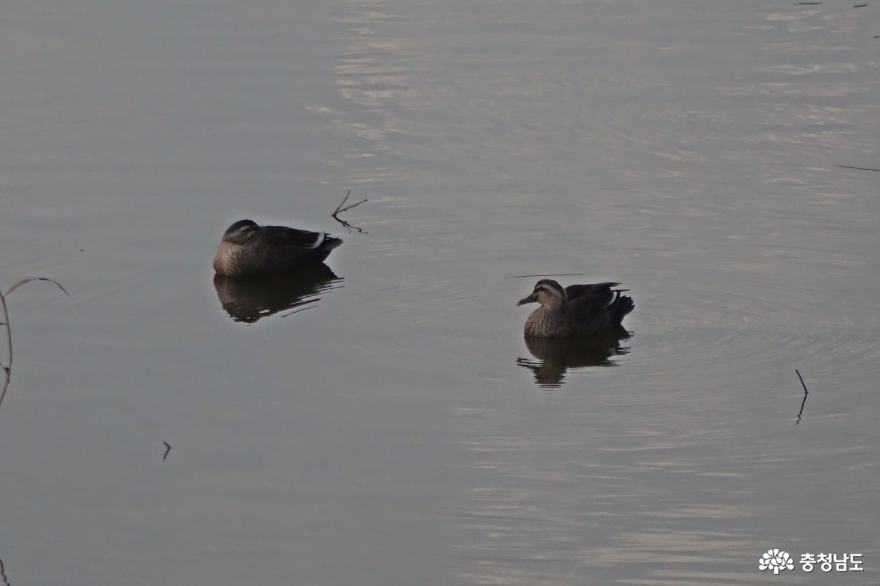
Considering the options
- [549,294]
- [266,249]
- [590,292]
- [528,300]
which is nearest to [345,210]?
[266,249]

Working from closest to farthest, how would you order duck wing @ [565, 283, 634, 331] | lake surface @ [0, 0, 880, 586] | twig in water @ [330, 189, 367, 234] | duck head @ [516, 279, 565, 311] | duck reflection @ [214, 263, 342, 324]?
lake surface @ [0, 0, 880, 586] → duck head @ [516, 279, 565, 311] → duck wing @ [565, 283, 634, 331] → duck reflection @ [214, 263, 342, 324] → twig in water @ [330, 189, 367, 234]

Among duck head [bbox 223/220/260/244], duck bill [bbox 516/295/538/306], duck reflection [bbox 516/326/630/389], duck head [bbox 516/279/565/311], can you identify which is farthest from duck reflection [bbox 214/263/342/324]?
duck reflection [bbox 516/326/630/389]

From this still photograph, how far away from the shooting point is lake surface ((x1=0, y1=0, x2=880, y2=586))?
9156 millimetres

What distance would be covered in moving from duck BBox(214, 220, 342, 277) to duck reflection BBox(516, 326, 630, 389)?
3.19m

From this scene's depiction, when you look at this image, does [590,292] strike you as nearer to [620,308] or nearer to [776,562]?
[620,308]

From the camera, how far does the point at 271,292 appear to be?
15125 millimetres

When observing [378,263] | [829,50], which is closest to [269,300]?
[378,263]

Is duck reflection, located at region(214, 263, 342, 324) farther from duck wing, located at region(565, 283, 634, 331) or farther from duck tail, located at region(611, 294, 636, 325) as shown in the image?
duck tail, located at region(611, 294, 636, 325)

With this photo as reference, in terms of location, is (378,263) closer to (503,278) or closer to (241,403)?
(503,278)

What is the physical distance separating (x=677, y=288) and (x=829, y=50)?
964 cm

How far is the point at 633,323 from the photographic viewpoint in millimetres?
13375

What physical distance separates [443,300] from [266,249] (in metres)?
2.63

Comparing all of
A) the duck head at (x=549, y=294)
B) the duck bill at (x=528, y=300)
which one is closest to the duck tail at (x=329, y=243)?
the duck bill at (x=528, y=300)

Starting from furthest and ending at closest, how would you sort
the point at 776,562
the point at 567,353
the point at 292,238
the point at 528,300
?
1. the point at 292,238
2. the point at 528,300
3. the point at 567,353
4. the point at 776,562
